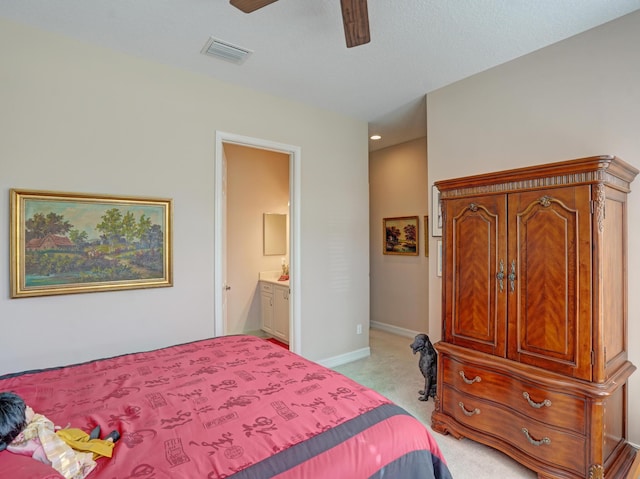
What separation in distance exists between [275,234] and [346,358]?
2.24 meters

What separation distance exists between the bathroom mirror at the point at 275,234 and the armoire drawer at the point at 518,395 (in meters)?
3.33

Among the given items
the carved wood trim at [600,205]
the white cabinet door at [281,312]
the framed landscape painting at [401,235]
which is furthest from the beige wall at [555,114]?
the white cabinet door at [281,312]

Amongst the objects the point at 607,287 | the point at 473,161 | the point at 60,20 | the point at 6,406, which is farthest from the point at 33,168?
the point at 607,287

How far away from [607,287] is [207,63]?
3.24 metres

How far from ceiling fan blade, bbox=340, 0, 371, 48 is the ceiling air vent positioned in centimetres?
109

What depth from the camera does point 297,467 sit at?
42.7 inches

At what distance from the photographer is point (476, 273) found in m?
2.39

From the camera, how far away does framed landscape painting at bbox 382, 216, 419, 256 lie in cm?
498

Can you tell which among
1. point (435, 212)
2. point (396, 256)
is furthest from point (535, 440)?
point (396, 256)

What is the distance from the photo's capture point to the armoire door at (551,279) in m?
1.90

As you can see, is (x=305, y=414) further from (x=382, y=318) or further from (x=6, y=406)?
(x=382, y=318)

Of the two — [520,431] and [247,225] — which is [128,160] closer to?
[247,225]

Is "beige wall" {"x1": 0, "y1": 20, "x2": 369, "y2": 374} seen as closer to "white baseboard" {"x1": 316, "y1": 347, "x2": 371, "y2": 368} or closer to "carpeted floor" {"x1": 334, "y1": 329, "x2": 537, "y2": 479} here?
"white baseboard" {"x1": 316, "y1": 347, "x2": 371, "y2": 368}

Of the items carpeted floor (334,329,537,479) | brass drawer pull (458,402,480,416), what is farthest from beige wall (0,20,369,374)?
brass drawer pull (458,402,480,416)
